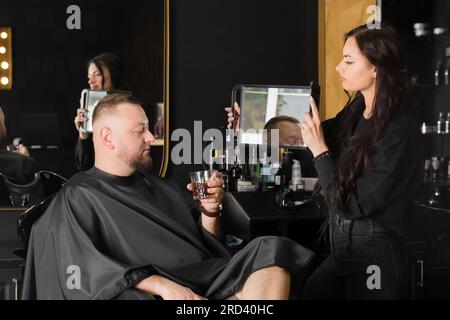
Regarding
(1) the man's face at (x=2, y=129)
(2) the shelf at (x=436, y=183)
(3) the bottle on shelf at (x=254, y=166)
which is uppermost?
(1) the man's face at (x=2, y=129)

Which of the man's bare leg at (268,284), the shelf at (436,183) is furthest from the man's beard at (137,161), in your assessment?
the shelf at (436,183)

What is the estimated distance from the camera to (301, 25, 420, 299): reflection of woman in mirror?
2471 millimetres

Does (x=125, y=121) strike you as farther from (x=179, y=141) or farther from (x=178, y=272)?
(x=179, y=141)

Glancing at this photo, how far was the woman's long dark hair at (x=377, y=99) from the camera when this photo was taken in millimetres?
2535

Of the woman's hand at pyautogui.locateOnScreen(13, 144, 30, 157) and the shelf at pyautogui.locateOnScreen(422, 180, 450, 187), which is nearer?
the woman's hand at pyautogui.locateOnScreen(13, 144, 30, 157)

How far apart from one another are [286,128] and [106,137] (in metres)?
1.44

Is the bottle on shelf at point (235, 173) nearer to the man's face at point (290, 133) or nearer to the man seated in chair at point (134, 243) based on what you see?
the man's face at point (290, 133)


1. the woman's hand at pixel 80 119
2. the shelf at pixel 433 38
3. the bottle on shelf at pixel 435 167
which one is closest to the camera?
the woman's hand at pixel 80 119

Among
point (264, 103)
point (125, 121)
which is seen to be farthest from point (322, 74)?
point (125, 121)

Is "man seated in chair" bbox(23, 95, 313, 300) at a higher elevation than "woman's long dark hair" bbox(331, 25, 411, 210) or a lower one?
lower

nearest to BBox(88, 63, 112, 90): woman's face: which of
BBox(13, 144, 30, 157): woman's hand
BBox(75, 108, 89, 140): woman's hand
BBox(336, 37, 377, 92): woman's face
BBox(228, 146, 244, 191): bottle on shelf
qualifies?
BBox(75, 108, 89, 140): woman's hand

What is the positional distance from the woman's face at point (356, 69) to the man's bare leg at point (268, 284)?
95 cm

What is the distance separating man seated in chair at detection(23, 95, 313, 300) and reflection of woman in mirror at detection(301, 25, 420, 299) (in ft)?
Answer: 0.99

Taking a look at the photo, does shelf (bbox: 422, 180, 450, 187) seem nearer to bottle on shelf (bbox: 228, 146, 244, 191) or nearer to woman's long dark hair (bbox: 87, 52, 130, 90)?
bottle on shelf (bbox: 228, 146, 244, 191)
